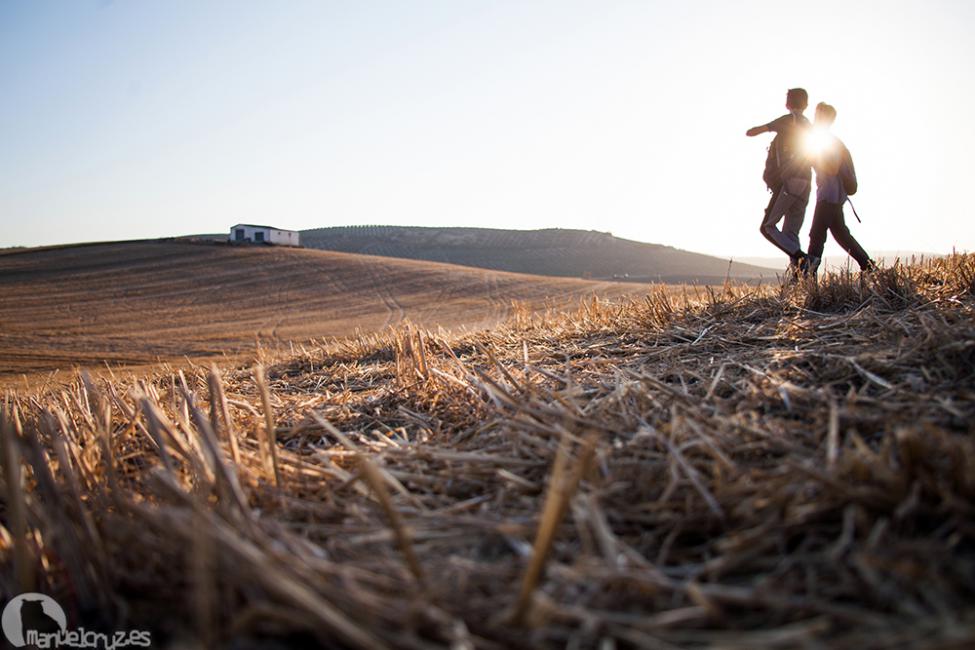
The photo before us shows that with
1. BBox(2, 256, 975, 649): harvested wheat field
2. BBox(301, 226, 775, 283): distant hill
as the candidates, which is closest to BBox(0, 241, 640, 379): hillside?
BBox(2, 256, 975, 649): harvested wheat field

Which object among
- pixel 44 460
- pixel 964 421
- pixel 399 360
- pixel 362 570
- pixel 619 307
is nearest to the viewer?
pixel 362 570

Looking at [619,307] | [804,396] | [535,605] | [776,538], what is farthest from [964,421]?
[619,307]

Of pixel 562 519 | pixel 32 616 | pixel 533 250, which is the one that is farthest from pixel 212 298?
pixel 533 250

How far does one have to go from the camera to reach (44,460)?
3.82 ft

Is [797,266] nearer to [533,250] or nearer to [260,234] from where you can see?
[260,234]

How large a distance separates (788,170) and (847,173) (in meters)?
0.54

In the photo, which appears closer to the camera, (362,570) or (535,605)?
(535,605)

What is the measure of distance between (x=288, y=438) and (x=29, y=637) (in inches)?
42.7

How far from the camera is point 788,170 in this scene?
5773 mm

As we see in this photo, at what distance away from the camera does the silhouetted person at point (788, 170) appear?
575cm

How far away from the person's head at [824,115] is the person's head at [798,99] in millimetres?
147

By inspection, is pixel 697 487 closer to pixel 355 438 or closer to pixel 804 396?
pixel 804 396

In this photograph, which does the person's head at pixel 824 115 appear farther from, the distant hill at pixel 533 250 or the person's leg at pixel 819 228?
the distant hill at pixel 533 250

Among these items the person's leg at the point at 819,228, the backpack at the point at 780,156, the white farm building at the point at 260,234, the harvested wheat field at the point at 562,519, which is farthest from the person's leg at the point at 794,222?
the white farm building at the point at 260,234
